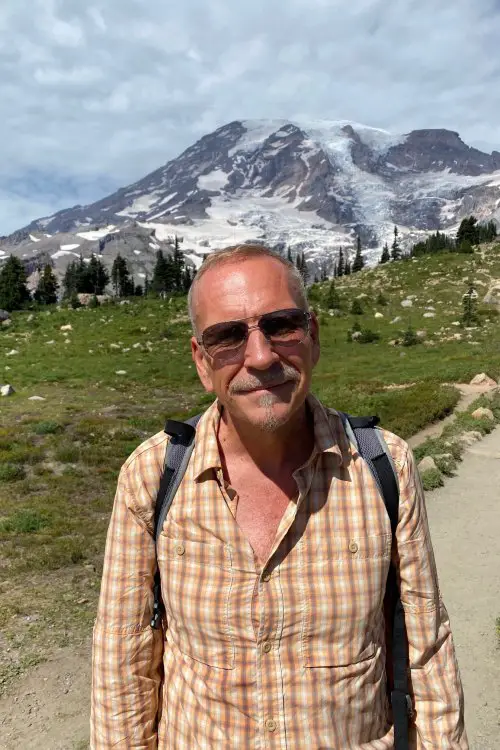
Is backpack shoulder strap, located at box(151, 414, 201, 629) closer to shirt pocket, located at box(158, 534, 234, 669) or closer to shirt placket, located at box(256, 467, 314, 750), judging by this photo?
shirt pocket, located at box(158, 534, 234, 669)

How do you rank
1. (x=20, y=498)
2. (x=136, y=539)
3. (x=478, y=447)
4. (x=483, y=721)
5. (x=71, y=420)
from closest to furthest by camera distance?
(x=136, y=539) → (x=483, y=721) → (x=20, y=498) → (x=478, y=447) → (x=71, y=420)

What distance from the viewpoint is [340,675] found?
2.17m

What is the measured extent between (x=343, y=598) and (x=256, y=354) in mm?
1083

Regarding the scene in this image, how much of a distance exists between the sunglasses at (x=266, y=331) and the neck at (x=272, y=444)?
0.36 meters

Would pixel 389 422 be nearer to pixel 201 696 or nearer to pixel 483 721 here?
pixel 483 721

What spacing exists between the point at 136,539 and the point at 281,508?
26.0 inches

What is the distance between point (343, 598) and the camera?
2.17 meters

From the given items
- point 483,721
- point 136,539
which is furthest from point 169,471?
point 483,721

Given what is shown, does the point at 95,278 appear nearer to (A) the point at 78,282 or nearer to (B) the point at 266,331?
(A) the point at 78,282

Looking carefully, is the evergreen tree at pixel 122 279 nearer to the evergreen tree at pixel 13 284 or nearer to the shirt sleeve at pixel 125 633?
the evergreen tree at pixel 13 284

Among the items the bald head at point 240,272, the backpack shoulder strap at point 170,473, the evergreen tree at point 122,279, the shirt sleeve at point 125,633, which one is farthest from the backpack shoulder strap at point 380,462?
the evergreen tree at point 122,279

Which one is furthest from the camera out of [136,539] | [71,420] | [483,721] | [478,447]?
[71,420]

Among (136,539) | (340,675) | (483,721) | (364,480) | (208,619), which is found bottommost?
(483,721)

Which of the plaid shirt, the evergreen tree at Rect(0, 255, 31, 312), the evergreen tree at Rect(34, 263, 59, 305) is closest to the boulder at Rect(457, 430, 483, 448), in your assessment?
the plaid shirt
